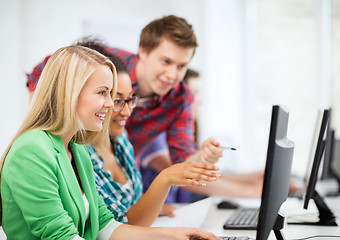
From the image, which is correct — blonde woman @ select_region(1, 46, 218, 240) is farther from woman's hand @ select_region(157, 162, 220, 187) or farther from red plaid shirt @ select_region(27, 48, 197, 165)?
red plaid shirt @ select_region(27, 48, 197, 165)

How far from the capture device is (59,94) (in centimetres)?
107

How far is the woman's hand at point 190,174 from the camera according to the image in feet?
3.90

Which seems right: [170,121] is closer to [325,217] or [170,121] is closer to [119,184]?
[119,184]

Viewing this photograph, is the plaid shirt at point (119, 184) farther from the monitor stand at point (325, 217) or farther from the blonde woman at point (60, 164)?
the monitor stand at point (325, 217)

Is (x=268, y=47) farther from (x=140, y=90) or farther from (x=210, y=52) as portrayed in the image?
(x=140, y=90)

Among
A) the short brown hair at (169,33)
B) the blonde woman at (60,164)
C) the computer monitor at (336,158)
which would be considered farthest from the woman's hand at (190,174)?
the computer monitor at (336,158)

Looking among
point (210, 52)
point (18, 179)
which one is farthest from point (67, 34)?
point (18, 179)

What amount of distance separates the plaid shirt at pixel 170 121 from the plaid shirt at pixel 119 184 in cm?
51

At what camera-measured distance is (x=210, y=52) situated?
4.68 meters

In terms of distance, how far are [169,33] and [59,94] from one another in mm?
943

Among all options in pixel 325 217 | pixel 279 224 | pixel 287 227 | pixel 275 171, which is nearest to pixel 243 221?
pixel 287 227

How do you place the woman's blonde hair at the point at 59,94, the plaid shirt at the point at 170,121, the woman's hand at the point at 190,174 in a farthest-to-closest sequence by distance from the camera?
the plaid shirt at the point at 170,121 < the woman's hand at the point at 190,174 < the woman's blonde hair at the point at 59,94

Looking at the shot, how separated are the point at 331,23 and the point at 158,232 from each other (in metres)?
3.36

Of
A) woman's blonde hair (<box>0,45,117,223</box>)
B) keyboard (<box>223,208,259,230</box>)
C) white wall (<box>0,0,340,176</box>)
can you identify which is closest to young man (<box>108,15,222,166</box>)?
keyboard (<box>223,208,259,230</box>)
